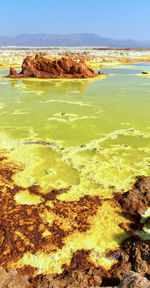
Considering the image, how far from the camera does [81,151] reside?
6.84 meters

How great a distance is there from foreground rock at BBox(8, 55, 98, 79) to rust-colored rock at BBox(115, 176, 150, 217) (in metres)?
20.2

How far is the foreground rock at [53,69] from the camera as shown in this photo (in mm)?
23766

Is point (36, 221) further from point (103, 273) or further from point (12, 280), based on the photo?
point (103, 273)

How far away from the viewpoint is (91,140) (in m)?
7.71

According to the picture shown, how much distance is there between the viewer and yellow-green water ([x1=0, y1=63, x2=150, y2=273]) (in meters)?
3.93

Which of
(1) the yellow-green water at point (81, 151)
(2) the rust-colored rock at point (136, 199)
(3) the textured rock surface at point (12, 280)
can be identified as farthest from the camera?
(2) the rust-colored rock at point (136, 199)

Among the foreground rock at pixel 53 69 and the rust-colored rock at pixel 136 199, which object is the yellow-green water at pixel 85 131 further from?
the foreground rock at pixel 53 69

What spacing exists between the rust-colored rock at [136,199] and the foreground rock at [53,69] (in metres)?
20.2

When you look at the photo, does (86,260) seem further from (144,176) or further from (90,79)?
(90,79)

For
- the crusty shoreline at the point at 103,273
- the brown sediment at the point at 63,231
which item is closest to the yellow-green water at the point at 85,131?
the brown sediment at the point at 63,231

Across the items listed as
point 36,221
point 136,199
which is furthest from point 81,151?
point 36,221

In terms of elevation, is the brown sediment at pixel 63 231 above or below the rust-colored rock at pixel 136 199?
below

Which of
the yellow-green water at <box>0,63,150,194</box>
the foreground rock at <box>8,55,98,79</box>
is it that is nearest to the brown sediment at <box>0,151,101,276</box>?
the yellow-green water at <box>0,63,150,194</box>

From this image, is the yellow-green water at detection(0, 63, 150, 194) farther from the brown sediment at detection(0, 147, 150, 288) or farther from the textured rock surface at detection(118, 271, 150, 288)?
the textured rock surface at detection(118, 271, 150, 288)
